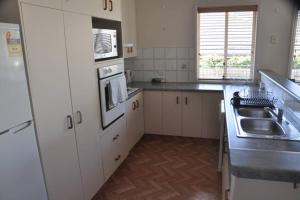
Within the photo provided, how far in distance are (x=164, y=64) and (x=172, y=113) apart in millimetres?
855

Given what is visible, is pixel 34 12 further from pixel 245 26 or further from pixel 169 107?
pixel 245 26

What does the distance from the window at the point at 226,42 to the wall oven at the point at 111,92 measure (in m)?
1.63

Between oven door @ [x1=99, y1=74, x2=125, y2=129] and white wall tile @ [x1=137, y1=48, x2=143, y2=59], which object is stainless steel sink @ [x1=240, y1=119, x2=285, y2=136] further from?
white wall tile @ [x1=137, y1=48, x2=143, y2=59]

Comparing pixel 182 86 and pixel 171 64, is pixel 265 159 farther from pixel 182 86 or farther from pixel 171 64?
pixel 171 64

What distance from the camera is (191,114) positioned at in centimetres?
370

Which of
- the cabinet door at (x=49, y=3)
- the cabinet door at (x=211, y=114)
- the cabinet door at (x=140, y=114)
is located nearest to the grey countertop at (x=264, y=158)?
the cabinet door at (x=49, y=3)

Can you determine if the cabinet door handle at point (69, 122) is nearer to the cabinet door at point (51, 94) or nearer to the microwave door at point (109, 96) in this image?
the cabinet door at point (51, 94)

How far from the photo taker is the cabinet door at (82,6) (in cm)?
189

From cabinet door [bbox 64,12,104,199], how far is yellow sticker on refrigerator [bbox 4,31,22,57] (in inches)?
19.0

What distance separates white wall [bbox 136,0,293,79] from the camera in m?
3.48

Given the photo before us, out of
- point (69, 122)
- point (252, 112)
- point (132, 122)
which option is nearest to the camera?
point (69, 122)

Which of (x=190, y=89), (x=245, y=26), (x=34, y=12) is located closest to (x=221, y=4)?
(x=245, y=26)

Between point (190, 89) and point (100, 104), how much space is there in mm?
1564

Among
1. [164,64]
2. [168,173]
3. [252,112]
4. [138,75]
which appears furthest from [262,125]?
[138,75]
